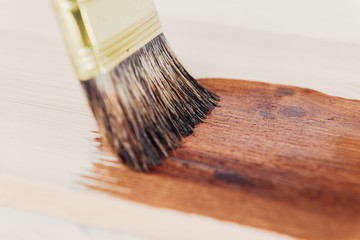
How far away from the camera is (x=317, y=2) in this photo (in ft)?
6.38

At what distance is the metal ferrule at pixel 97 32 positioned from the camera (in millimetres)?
812

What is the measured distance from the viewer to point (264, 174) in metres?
0.89

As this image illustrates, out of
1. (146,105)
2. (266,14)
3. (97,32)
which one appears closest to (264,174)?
(146,105)

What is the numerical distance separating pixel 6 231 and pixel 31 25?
3.81 ft

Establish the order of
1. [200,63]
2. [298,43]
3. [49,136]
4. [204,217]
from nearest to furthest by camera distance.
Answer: [204,217] → [49,136] → [200,63] → [298,43]

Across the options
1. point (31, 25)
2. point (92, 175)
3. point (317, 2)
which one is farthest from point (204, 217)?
point (317, 2)

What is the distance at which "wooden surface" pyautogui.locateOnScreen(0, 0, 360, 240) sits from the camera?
32.3 inches

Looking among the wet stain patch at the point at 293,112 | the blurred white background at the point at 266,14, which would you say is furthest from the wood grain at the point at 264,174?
the blurred white background at the point at 266,14

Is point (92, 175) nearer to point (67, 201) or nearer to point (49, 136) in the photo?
point (67, 201)

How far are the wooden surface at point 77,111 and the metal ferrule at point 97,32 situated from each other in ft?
0.76

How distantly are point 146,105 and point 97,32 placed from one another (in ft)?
0.67

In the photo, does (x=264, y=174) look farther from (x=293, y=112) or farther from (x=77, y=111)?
(x=77, y=111)

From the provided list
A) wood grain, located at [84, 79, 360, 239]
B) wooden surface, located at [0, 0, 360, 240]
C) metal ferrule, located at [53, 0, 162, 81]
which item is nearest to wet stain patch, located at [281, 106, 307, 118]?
wood grain, located at [84, 79, 360, 239]

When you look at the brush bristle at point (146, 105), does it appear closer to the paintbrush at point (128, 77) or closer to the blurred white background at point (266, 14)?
the paintbrush at point (128, 77)
